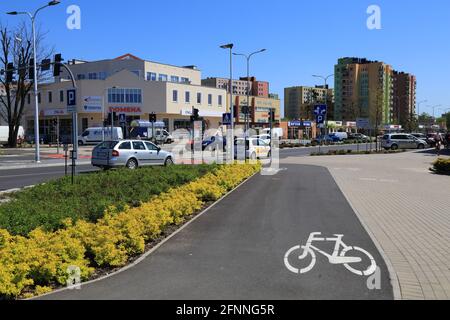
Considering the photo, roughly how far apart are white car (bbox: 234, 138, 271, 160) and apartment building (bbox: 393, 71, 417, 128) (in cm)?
12416

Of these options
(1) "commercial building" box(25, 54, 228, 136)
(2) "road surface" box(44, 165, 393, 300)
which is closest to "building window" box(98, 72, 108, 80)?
(1) "commercial building" box(25, 54, 228, 136)

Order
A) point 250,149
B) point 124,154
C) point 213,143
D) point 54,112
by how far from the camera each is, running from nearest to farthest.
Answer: point 124,154 → point 250,149 → point 213,143 → point 54,112

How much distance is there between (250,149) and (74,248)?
1019 inches

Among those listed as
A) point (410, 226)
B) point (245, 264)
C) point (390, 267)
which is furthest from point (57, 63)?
point (390, 267)

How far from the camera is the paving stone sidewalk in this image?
19.3 ft

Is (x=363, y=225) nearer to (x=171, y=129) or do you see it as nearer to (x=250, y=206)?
(x=250, y=206)

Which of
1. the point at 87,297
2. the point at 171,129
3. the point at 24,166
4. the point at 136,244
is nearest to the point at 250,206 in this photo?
the point at 136,244

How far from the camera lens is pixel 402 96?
152 m

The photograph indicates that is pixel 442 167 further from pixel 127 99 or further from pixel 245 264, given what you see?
pixel 127 99

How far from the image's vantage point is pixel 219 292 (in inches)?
212

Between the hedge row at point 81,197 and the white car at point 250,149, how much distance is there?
1367 centimetres

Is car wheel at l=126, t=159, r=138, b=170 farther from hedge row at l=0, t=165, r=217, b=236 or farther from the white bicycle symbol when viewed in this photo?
the white bicycle symbol

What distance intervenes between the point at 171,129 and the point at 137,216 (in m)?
64.9
